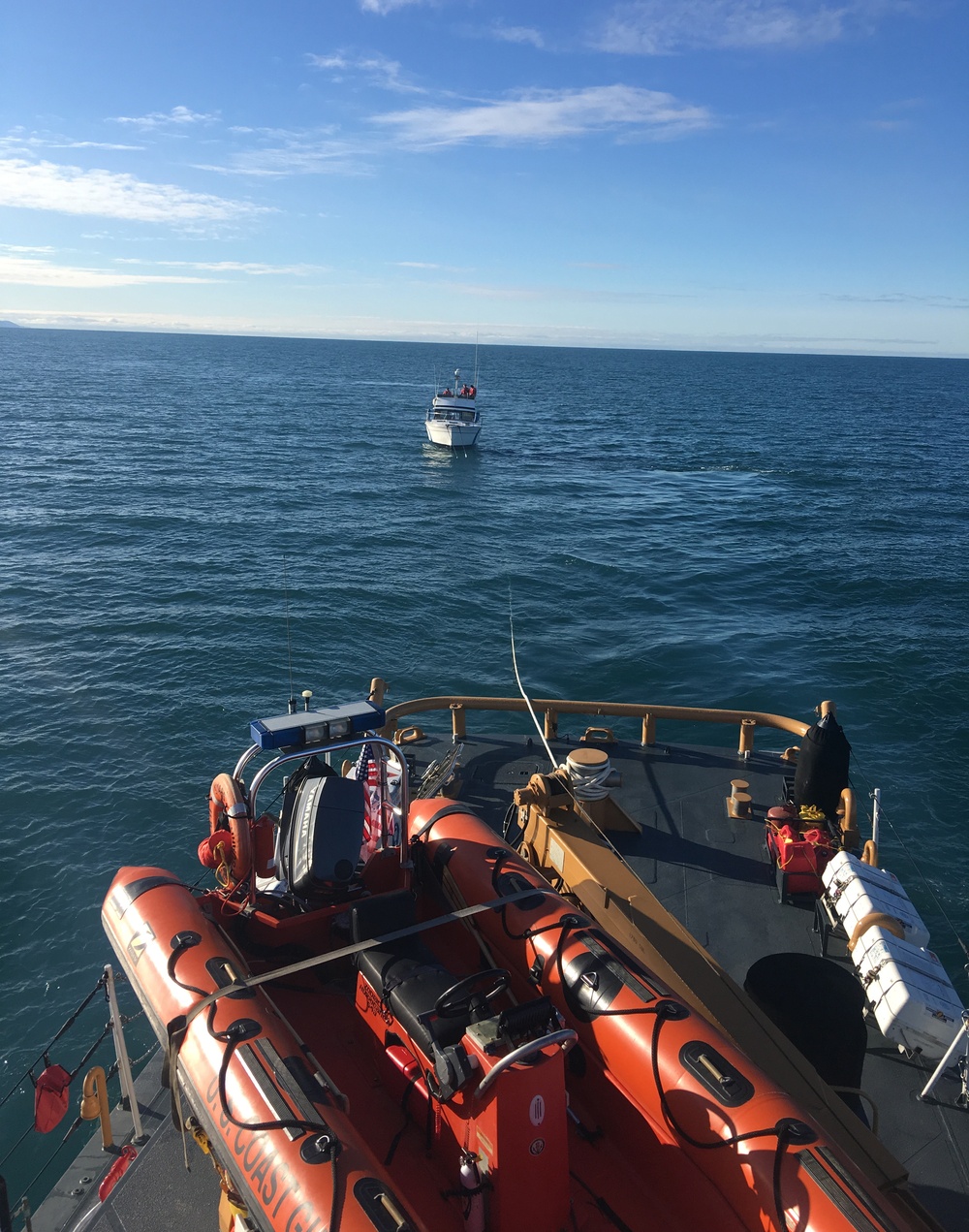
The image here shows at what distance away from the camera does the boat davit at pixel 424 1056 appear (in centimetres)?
427

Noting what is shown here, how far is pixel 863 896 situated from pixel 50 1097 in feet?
22.9

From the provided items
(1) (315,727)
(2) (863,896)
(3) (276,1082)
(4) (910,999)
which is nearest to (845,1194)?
(3) (276,1082)

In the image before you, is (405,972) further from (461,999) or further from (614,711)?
(614,711)

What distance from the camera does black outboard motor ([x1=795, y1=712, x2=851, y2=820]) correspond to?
30.3ft

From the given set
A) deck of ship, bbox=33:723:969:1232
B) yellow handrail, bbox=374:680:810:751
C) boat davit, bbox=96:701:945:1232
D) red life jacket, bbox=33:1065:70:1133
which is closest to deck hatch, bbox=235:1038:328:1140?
boat davit, bbox=96:701:945:1232

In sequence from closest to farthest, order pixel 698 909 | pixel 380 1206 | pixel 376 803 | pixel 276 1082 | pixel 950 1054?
pixel 380 1206 < pixel 276 1082 < pixel 950 1054 < pixel 376 803 < pixel 698 909

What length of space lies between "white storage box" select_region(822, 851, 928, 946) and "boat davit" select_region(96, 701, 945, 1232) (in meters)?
2.32

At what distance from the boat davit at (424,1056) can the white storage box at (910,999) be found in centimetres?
174

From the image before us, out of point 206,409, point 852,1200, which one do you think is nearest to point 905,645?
point 852,1200

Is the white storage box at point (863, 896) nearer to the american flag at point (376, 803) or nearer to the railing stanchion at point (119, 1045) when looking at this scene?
the american flag at point (376, 803)

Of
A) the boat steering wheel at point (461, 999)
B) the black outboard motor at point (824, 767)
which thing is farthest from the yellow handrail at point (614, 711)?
the boat steering wheel at point (461, 999)

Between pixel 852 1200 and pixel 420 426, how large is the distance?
241 ft

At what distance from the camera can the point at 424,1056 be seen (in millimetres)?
4820

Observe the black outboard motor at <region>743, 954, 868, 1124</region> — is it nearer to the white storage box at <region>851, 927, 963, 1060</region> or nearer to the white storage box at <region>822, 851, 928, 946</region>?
the white storage box at <region>851, 927, 963, 1060</region>
